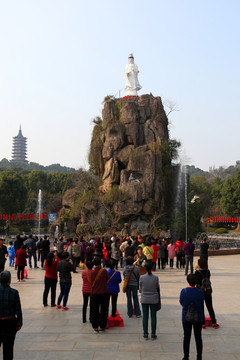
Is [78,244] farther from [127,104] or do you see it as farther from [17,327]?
[127,104]

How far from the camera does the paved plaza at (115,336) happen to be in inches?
238

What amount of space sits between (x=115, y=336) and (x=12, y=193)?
48.1 m

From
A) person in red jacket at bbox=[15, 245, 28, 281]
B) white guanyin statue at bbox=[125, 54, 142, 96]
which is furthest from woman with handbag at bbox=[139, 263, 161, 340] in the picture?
white guanyin statue at bbox=[125, 54, 142, 96]

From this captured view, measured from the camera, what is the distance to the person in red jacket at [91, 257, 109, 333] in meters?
7.21

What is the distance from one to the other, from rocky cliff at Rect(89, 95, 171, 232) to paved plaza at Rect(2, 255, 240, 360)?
23.1 m

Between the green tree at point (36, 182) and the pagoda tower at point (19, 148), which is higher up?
the pagoda tower at point (19, 148)

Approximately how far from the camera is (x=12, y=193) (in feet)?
173

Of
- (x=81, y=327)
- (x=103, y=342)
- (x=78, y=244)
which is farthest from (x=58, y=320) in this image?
(x=78, y=244)

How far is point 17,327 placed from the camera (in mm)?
5133

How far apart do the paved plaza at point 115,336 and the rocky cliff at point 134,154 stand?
2306 cm

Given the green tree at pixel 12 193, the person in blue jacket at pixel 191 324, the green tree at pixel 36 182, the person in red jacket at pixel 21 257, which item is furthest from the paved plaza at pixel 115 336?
the green tree at pixel 36 182

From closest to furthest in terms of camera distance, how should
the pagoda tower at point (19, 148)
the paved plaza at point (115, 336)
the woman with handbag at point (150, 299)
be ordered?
the paved plaza at point (115, 336)
the woman with handbag at point (150, 299)
the pagoda tower at point (19, 148)

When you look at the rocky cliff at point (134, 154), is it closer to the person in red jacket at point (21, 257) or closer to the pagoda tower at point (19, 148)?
the person in red jacket at point (21, 257)

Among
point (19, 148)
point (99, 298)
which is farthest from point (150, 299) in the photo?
point (19, 148)
